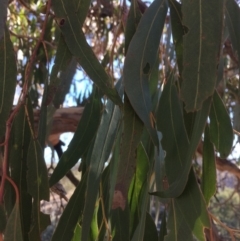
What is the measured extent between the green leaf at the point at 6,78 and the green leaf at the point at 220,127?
0.33 m

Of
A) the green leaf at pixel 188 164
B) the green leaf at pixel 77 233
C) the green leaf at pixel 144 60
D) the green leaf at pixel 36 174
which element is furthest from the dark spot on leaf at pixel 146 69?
the green leaf at pixel 77 233

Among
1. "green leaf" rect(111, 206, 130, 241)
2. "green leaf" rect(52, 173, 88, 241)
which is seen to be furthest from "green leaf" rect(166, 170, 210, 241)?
"green leaf" rect(52, 173, 88, 241)

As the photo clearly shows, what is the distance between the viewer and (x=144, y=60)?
72 centimetres

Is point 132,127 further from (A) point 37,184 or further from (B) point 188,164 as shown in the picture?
(A) point 37,184

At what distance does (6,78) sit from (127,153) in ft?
0.71

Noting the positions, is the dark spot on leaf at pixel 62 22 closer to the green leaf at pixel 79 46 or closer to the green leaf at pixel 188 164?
the green leaf at pixel 79 46

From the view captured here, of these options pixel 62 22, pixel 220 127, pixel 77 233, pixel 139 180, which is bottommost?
pixel 77 233

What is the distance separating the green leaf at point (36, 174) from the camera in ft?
2.68

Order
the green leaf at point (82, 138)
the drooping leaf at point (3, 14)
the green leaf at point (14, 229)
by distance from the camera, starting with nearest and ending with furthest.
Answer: the drooping leaf at point (3, 14) → the green leaf at point (14, 229) → the green leaf at point (82, 138)

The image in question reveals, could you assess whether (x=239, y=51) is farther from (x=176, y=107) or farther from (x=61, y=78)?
(x=61, y=78)

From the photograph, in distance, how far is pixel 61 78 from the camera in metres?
0.85

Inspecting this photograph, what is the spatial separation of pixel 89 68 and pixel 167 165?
0.18 meters

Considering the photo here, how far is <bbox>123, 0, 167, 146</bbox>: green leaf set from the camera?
2.24ft

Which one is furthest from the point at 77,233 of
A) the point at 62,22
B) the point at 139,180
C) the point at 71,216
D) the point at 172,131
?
the point at 62,22
